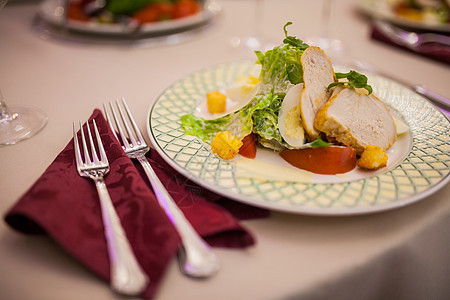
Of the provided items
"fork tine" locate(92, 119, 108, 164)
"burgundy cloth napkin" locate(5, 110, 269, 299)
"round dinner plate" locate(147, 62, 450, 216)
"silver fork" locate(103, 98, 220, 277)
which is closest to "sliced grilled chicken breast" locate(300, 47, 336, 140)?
"round dinner plate" locate(147, 62, 450, 216)

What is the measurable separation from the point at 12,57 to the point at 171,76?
97cm

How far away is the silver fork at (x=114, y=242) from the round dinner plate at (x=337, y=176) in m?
0.19

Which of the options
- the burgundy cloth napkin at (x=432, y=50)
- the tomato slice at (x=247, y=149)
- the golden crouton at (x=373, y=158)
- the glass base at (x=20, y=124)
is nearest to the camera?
the golden crouton at (x=373, y=158)

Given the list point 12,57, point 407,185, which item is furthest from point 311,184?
point 12,57

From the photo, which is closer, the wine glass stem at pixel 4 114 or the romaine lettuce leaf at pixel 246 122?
the romaine lettuce leaf at pixel 246 122

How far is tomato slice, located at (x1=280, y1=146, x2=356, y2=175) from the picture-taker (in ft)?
3.56

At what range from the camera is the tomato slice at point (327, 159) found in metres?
1.08

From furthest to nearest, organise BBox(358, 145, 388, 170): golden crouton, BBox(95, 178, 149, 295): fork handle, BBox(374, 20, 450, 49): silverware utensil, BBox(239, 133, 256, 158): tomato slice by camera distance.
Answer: BBox(374, 20, 450, 49): silverware utensil, BBox(239, 133, 256, 158): tomato slice, BBox(358, 145, 388, 170): golden crouton, BBox(95, 178, 149, 295): fork handle

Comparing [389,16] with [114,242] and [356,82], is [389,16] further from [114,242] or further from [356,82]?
[114,242]

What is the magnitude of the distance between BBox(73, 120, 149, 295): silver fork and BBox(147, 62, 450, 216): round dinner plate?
0.19 metres

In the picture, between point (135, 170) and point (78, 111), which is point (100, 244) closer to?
point (135, 170)

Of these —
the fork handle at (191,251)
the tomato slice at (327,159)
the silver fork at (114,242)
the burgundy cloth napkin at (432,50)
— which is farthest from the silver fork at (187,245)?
the burgundy cloth napkin at (432,50)

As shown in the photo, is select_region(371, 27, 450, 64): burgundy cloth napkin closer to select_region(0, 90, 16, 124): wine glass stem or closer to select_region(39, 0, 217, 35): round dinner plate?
select_region(39, 0, 217, 35): round dinner plate

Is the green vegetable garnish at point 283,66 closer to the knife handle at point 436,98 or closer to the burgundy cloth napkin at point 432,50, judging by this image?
the knife handle at point 436,98
